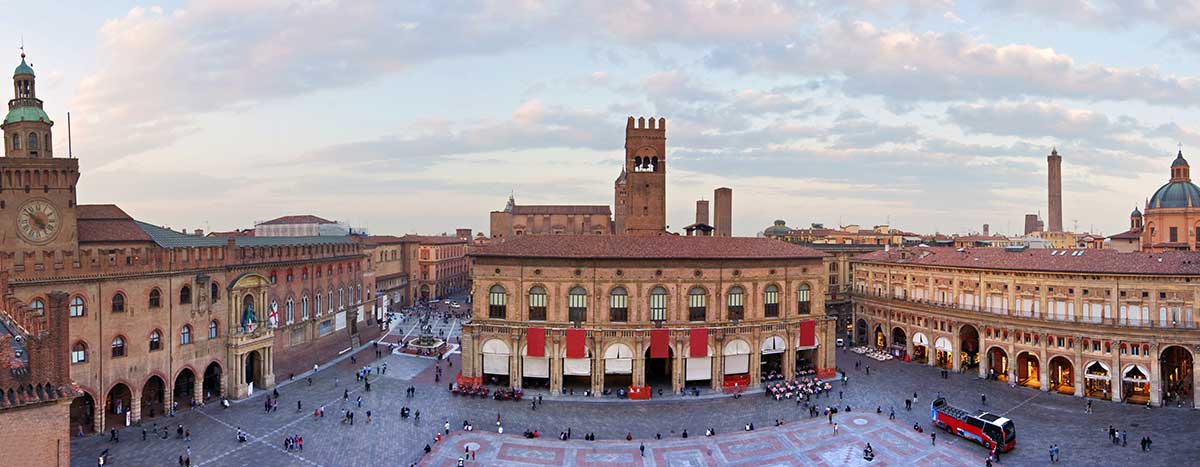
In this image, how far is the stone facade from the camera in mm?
50000

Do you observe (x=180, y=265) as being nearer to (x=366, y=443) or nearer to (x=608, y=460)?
(x=366, y=443)

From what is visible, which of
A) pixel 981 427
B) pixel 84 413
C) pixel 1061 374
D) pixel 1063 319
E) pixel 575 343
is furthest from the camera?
pixel 1061 374

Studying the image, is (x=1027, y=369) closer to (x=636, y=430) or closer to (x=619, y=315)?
(x=619, y=315)

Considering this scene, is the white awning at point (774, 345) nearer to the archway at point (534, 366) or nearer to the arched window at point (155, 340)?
the archway at point (534, 366)

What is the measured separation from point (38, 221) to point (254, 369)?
17805 millimetres

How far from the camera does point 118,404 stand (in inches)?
1741

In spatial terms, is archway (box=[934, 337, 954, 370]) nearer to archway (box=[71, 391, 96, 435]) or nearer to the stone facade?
the stone facade

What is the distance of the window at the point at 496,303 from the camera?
5325 centimetres

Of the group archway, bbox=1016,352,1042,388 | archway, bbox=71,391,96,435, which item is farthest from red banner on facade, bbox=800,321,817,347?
archway, bbox=71,391,96,435

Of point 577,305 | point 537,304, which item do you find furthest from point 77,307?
point 577,305

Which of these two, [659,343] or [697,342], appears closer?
[659,343]

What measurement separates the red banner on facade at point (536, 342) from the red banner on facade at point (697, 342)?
11.2 meters

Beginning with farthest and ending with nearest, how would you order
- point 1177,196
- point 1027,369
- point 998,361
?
point 1177,196
point 998,361
point 1027,369

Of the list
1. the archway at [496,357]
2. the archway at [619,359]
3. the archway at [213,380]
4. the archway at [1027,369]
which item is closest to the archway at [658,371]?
the archway at [619,359]
